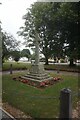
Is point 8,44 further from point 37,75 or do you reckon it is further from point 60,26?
point 37,75

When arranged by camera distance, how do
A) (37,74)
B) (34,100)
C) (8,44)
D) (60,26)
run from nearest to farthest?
(34,100) < (37,74) < (60,26) < (8,44)

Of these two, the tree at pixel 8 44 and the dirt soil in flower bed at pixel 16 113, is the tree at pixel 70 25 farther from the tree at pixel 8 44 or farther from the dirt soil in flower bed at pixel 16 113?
the dirt soil in flower bed at pixel 16 113

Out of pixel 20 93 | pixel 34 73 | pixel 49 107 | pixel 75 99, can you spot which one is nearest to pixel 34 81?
pixel 34 73

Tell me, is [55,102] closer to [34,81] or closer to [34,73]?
[34,81]

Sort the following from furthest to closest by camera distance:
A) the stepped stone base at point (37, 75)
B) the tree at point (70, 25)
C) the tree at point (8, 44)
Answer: the tree at point (8, 44) → the tree at point (70, 25) → the stepped stone base at point (37, 75)

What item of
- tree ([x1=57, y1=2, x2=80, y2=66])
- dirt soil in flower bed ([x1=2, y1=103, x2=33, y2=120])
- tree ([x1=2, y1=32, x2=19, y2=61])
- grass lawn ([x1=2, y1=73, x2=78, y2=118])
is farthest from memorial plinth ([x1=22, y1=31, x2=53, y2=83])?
tree ([x1=2, y1=32, x2=19, y2=61])

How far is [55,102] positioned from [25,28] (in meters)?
34.4

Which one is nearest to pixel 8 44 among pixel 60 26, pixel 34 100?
pixel 60 26

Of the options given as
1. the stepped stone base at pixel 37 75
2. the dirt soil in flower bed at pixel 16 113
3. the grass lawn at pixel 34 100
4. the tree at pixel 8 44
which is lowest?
the dirt soil in flower bed at pixel 16 113

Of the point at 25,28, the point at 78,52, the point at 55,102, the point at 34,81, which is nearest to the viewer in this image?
the point at 55,102

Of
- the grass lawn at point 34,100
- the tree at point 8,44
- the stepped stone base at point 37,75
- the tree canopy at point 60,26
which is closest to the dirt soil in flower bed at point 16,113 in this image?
the grass lawn at point 34,100

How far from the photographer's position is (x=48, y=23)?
2605 centimetres

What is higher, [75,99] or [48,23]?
[48,23]

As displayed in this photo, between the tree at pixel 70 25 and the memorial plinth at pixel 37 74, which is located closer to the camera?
the memorial plinth at pixel 37 74
